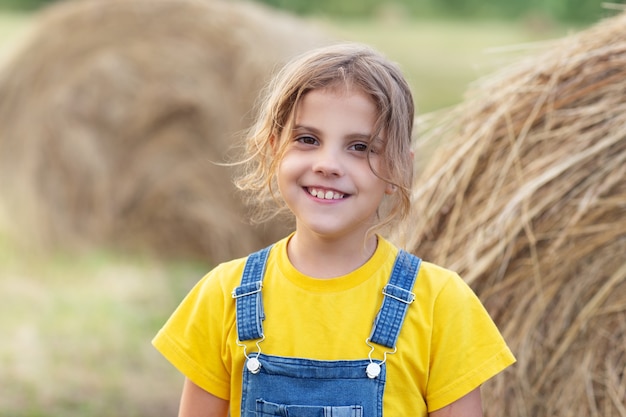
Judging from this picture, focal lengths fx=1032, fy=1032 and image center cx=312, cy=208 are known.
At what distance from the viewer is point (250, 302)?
6.01 feet

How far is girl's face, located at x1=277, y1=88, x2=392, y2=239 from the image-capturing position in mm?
1757

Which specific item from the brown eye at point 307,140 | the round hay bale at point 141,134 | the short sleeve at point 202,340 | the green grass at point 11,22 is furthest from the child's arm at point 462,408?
the green grass at point 11,22

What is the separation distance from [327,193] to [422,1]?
→ 8.89 metres

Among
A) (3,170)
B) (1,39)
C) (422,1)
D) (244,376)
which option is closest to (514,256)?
(244,376)

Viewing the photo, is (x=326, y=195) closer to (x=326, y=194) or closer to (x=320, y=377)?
(x=326, y=194)

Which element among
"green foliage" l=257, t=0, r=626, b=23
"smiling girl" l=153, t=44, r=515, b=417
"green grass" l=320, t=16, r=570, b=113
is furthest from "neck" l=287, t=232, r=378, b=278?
"green foliage" l=257, t=0, r=626, b=23

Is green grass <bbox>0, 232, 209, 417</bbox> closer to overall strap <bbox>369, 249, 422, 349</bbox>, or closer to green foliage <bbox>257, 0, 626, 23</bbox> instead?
overall strap <bbox>369, 249, 422, 349</bbox>

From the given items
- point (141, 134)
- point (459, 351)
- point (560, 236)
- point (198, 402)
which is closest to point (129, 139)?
point (141, 134)

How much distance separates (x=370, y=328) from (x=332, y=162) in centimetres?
30

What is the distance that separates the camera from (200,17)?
194 inches

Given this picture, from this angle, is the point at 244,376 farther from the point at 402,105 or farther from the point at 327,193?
the point at 402,105

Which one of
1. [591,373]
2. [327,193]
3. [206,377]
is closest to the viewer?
[327,193]

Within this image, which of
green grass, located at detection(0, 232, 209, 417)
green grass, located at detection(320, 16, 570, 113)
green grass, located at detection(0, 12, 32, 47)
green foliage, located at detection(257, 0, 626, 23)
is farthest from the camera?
green grass, located at detection(0, 12, 32, 47)

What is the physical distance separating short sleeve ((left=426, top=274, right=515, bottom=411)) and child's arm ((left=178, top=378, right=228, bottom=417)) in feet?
1.31
